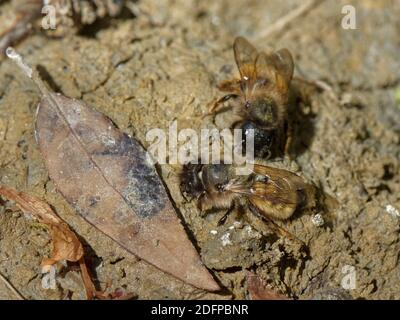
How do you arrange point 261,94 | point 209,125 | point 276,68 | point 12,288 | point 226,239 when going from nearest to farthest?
point 12,288, point 226,239, point 209,125, point 261,94, point 276,68

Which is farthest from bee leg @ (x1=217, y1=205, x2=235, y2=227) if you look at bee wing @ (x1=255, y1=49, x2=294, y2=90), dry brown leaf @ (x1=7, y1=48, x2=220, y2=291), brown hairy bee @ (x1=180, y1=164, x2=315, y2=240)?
bee wing @ (x1=255, y1=49, x2=294, y2=90)

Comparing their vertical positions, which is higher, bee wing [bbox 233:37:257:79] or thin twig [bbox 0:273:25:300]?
bee wing [bbox 233:37:257:79]

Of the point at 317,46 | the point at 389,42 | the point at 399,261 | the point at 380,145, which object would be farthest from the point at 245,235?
the point at 389,42

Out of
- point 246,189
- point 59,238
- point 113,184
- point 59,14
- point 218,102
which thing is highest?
point 59,14

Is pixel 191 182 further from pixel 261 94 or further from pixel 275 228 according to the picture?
pixel 261 94

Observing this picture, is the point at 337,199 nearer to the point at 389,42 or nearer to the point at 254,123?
the point at 254,123

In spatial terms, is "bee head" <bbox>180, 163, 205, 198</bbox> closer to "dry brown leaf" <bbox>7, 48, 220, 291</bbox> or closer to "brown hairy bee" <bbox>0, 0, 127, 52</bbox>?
"dry brown leaf" <bbox>7, 48, 220, 291</bbox>

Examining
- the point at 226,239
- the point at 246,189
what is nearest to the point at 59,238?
the point at 226,239
